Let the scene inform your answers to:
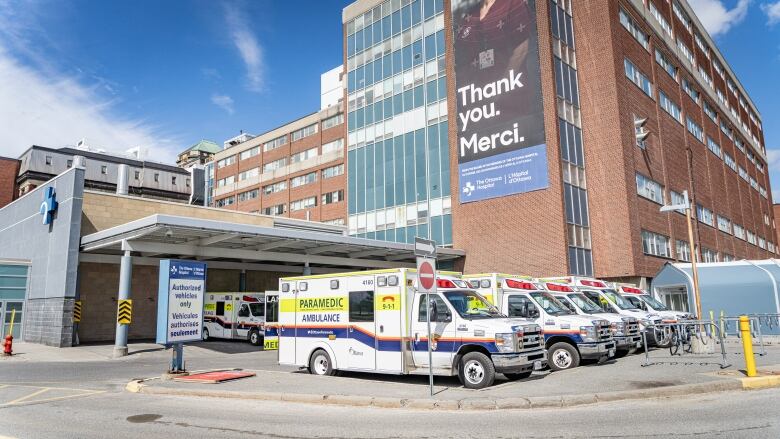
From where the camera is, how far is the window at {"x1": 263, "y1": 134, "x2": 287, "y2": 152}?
61.7 metres

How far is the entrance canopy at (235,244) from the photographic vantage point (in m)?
22.6

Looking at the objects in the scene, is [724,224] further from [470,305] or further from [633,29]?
[470,305]

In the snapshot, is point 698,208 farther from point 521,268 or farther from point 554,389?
point 554,389

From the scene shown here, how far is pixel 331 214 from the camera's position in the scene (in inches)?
2124

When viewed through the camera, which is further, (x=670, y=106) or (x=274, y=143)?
(x=274, y=143)

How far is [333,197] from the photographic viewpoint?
53.9 meters

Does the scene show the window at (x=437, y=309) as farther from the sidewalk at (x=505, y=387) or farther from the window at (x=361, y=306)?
the sidewalk at (x=505, y=387)

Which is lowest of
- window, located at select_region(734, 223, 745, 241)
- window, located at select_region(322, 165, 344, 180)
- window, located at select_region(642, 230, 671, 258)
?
window, located at select_region(642, 230, 671, 258)

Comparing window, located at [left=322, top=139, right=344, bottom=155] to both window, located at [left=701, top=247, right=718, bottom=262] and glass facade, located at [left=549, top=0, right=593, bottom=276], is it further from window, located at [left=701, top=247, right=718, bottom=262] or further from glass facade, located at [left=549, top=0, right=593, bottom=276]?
window, located at [left=701, top=247, right=718, bottom=262]

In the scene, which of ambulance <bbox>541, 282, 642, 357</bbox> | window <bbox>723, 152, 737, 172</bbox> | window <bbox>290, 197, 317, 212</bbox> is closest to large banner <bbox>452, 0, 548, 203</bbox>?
ambulance <bbox>541, 282, 642, 357</bbox>

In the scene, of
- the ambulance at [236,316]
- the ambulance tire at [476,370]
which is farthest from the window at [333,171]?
the ambulance tire at [476,370]

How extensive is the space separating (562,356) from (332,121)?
4461 cm

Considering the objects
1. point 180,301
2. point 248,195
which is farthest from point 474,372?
point 248,195

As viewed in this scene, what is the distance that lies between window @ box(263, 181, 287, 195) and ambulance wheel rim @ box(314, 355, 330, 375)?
47.0 meters
